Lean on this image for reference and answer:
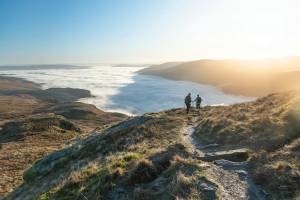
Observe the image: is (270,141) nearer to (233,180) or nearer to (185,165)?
(233,180)

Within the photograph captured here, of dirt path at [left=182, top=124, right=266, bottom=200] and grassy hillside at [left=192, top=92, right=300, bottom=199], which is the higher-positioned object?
grassy hillside at [left=192, top=92, right=300, bottom=199]

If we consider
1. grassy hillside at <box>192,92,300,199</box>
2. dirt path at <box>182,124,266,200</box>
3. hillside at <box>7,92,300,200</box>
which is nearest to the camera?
dirt path at <box>182,124,266,200</box>

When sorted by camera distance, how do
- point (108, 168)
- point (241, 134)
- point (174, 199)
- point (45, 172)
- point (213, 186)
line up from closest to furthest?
point (174, 199), point (213, 186), point (108, 168), point (241, 134), point (45, 172)

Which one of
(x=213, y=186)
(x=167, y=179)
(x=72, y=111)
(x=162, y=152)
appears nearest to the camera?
(x=213, y=186)

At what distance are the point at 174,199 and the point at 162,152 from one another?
5.27m

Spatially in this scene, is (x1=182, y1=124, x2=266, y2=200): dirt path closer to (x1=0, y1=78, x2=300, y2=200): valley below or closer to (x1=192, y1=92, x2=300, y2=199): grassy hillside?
(x1=0, y1=78, x2=300, y2=200): valley below

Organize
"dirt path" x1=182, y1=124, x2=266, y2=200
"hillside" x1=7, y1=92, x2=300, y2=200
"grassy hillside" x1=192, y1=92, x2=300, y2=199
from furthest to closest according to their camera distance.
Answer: "grassy hillside" x1=192, y1=92, x2=300, y2=199 < "hillside" x1=7, y1=92, x2=300, y2=200 < "dirt path" x1=182, y1=124, x2=266, y2=200

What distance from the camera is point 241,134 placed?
1848cm

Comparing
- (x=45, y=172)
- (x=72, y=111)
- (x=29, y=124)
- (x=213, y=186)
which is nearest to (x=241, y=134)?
(x=213, y=186)

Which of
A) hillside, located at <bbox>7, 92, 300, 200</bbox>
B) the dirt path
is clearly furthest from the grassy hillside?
the dirt path

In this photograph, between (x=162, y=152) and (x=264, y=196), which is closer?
(x=264, y=196)

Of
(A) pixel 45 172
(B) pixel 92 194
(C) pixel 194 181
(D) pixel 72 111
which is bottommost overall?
(D) pixel 72 111

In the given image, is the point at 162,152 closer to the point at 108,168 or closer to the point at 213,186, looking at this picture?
the point at 108,168

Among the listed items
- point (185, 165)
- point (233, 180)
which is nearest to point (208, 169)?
point (185, 165)
